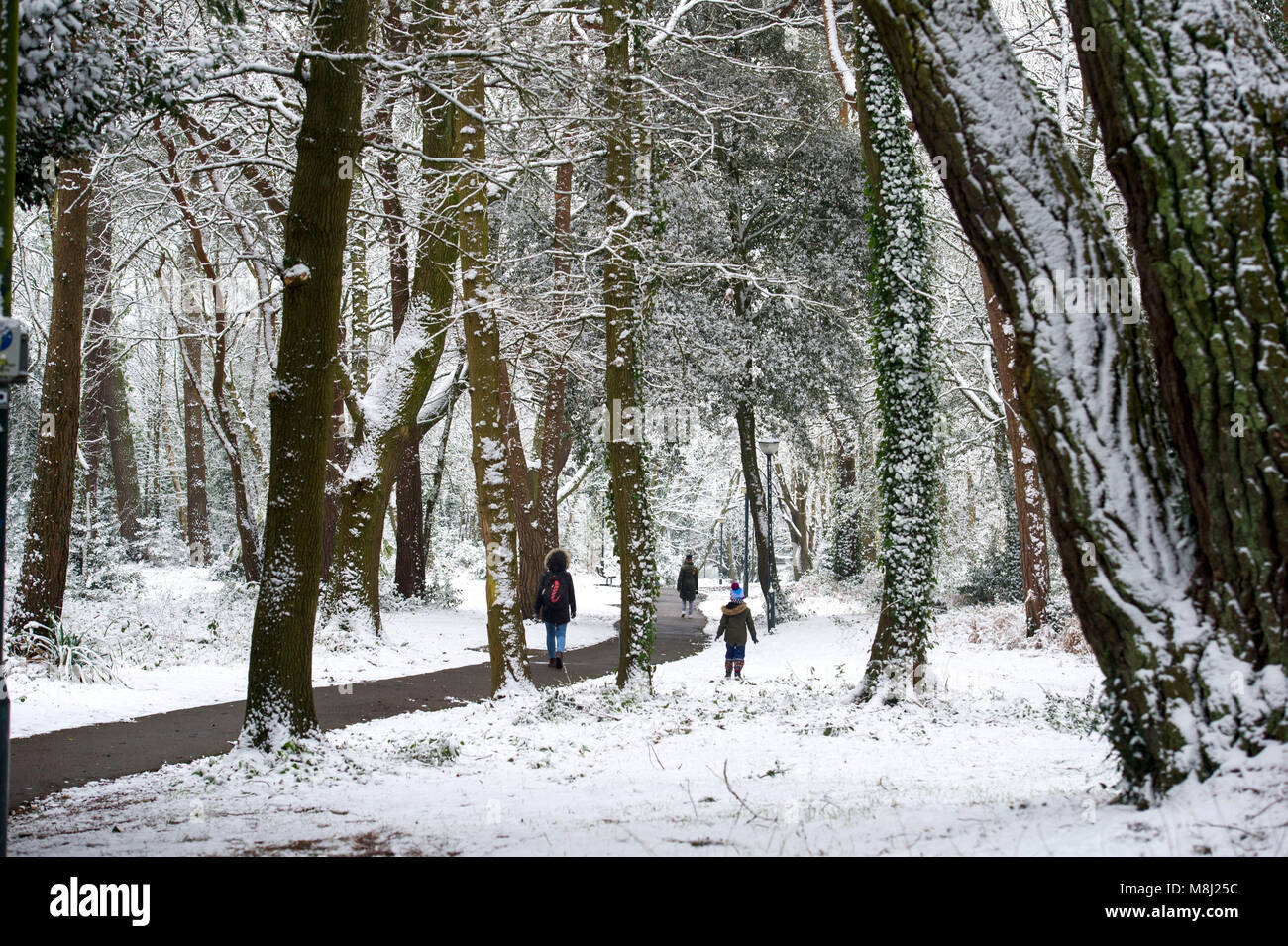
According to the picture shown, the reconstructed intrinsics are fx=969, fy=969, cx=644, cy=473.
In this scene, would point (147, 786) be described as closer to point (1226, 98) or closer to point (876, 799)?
point (876, 799)

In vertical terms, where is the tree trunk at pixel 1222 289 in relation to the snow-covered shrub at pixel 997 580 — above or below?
above

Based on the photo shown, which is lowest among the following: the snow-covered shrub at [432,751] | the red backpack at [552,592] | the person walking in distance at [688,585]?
the person walking in distance at [688,585]

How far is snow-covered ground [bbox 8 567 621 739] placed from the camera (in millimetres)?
11023

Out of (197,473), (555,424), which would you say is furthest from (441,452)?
(197,473)

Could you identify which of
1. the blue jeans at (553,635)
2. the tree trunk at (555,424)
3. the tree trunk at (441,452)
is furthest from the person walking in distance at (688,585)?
the blue jeans at (553,635)

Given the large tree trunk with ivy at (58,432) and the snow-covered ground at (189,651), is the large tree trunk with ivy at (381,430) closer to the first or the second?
the snow-covered ground at (189,651)

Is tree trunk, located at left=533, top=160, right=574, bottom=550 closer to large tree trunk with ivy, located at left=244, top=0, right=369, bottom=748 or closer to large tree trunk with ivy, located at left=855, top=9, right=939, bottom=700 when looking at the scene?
large tree trunk with ivy, located at left=855, top=9, right=939, bottom=700

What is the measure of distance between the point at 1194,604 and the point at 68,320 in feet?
44.5

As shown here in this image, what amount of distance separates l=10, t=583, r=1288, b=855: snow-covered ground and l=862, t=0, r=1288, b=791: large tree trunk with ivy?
0.47 metres

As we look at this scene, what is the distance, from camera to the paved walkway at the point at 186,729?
8.18 metres

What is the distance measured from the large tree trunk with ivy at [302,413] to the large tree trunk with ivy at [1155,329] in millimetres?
5255
